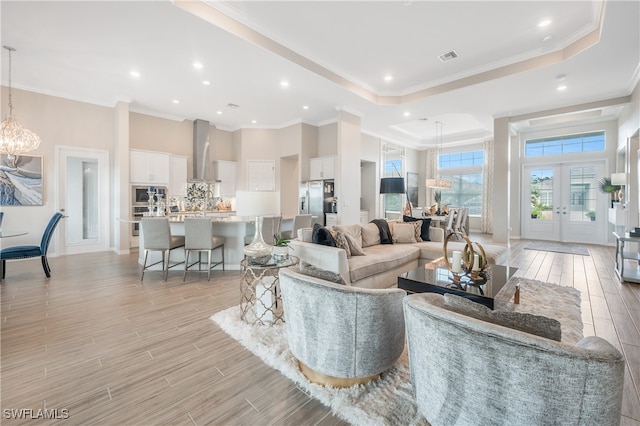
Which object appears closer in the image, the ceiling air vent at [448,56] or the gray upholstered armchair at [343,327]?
the gray upholstered armchair at [343,327]

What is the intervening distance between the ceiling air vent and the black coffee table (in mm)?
3443

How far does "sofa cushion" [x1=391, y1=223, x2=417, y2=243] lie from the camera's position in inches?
186

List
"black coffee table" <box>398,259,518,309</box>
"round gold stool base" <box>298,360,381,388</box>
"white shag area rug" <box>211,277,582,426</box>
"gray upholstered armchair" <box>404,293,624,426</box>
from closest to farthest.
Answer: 1. "gray upholstered armchair" <box>404,293,624,426</box>
2. "white shag area rug" <box>211,277,582,426</box>
3. "round gold stool base" <box>298,360,381,388</box>
4. "black coffee table" <box>398,259,518,309</box>

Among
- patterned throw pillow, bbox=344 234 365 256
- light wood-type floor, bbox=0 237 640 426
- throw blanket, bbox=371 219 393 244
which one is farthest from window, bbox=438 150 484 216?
patterned throw pillow, bbox=344 234 365 256

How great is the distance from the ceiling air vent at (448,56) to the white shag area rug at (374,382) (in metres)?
3.58

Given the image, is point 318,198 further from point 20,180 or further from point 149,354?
point 20,180

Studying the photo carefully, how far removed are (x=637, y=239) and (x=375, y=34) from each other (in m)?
4.74

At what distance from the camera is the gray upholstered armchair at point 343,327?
1.67 meters

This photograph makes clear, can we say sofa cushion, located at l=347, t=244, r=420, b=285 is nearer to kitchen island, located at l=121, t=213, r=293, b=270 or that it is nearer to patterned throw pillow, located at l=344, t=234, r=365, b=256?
patterned throw pillow, located at l=344, t=234, r=365, b=256

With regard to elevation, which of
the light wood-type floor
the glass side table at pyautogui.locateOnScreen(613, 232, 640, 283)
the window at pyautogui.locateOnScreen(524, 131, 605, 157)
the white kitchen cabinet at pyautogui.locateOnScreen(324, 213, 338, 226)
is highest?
the window at pyautogui.locateOnScreen(524, 131, 605, 157)

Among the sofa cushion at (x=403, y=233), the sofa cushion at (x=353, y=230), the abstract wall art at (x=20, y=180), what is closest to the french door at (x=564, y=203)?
the sofa cushion at (x=403, y=233)

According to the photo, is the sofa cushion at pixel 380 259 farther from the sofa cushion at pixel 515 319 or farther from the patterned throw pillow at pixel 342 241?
the sofa cushion at pixel 515 319

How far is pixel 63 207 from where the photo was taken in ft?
19.8

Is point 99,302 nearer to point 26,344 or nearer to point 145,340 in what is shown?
point 26,344
